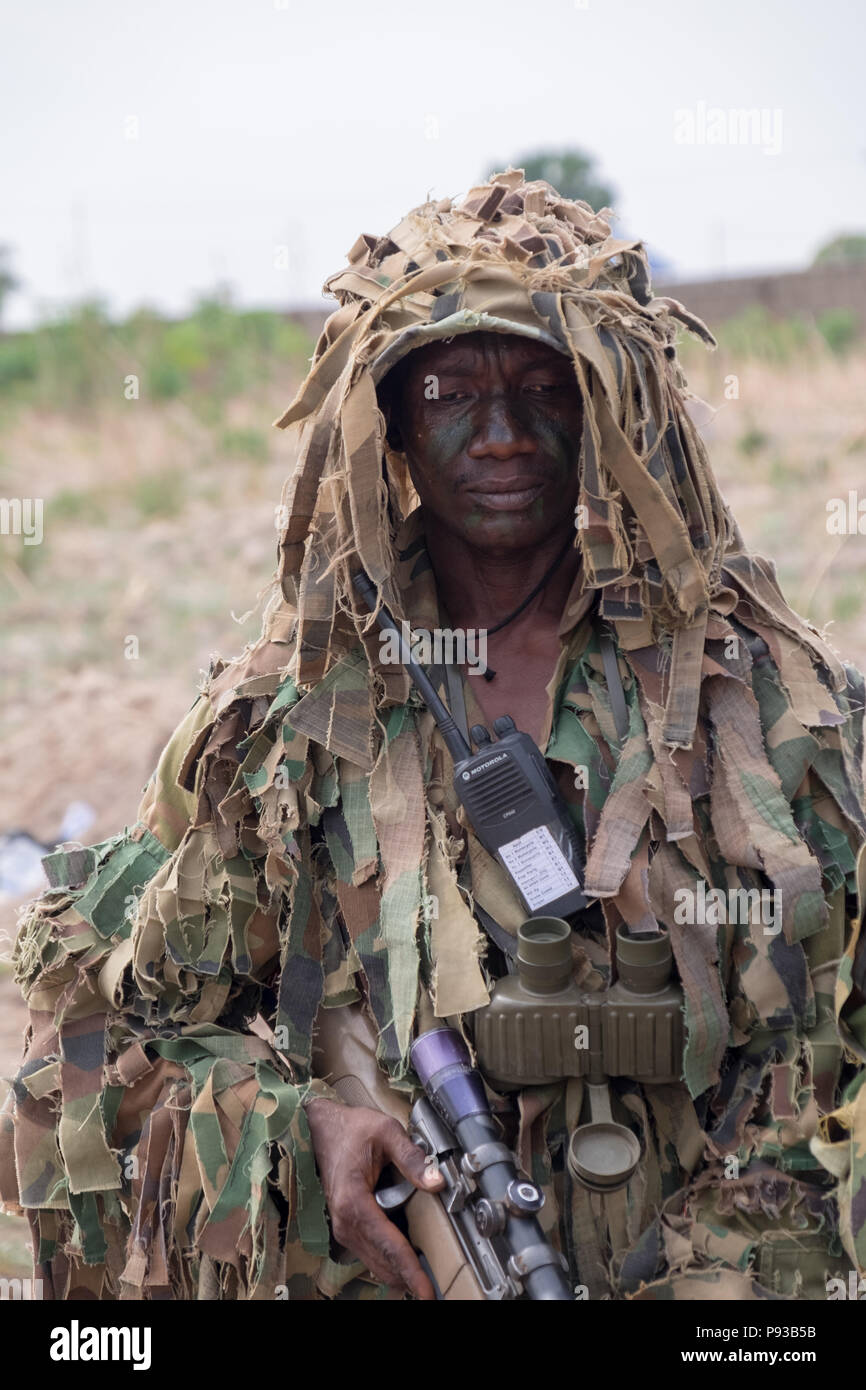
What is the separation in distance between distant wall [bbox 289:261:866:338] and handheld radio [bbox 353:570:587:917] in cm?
1364

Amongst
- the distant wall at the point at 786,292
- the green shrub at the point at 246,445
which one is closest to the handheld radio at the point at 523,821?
the green shrub at the point at 246,445

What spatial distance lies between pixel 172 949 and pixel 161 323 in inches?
492

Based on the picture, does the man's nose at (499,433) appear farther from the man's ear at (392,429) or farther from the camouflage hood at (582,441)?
the man's ear at (392,429)

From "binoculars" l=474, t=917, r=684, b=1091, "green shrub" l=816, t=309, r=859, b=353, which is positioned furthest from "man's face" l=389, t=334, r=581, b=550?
"green shrub" l=816, t=309, r=859, b=353

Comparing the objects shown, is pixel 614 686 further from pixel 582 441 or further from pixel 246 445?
pixel 246 445

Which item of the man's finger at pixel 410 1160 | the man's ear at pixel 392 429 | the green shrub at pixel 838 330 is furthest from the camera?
the green shrub at pixel 838 330

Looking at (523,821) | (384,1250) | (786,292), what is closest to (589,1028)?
(523,821)

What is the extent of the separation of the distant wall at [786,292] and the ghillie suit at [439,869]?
1339 cm

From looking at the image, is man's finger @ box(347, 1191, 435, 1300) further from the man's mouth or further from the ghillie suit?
the man's mouth

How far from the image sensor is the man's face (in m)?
2.75

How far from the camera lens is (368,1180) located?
8.52 feet

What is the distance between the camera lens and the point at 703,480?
2.78m

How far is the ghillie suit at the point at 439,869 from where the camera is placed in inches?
103
